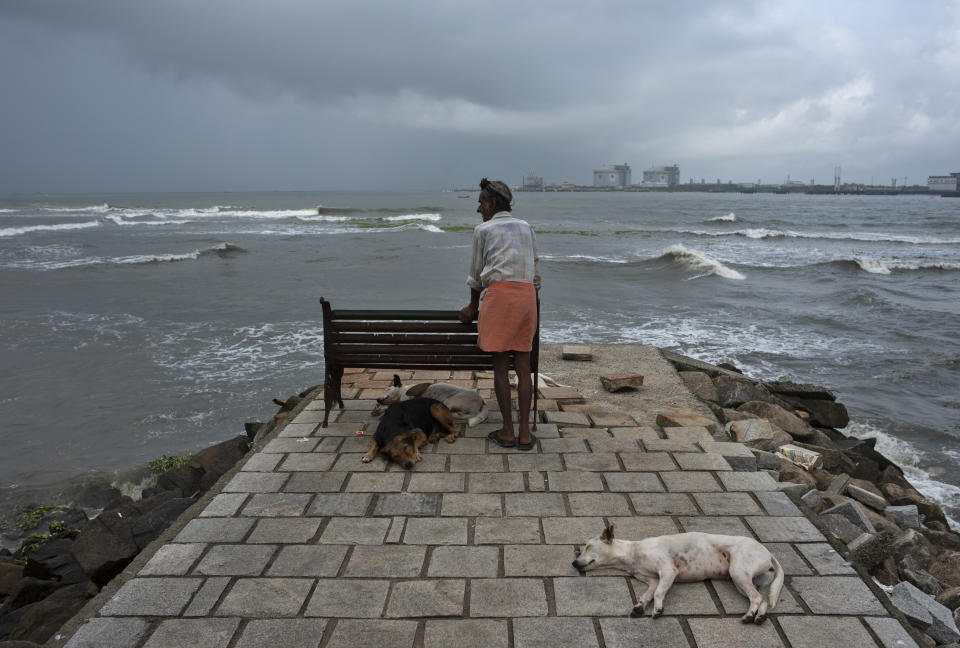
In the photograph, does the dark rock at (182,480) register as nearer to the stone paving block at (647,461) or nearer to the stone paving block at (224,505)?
the stone paving block at (224,505)

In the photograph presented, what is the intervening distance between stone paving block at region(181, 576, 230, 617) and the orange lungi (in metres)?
2.16

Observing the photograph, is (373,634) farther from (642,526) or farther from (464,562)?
(642,526)

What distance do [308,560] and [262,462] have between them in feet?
4.62

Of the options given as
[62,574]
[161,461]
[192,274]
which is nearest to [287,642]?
[62,574]

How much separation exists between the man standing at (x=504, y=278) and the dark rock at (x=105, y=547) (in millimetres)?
3005

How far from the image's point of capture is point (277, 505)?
3.74m

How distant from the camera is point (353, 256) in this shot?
26.1 metres

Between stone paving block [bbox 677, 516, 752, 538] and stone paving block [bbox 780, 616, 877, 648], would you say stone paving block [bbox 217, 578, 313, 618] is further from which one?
stone paving block [bbox 780, 616, 877, 648]

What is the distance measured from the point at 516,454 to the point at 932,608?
2.59m

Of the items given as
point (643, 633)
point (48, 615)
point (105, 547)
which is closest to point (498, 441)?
point (643, 633)

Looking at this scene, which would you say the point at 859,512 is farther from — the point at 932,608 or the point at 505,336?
the point at 505,336

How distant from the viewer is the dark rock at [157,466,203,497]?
5.62 meters

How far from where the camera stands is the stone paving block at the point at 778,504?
3.59m

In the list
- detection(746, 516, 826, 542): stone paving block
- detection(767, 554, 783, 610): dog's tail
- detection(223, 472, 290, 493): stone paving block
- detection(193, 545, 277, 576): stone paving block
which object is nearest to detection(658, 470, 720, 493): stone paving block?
detection(746, 516, 826, 542): stone paving block
